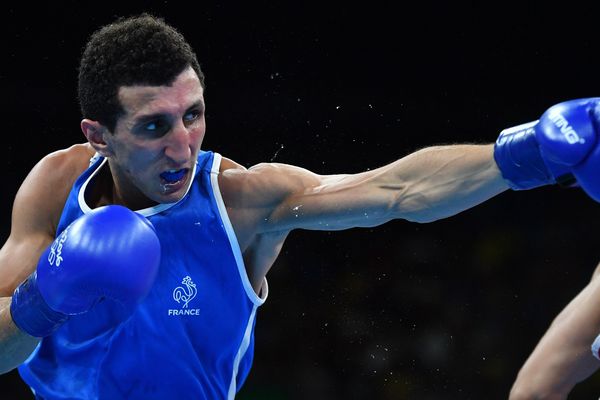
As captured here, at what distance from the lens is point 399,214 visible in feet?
7.93

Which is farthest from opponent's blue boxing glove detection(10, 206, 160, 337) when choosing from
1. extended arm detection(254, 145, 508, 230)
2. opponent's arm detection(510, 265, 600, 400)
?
opponent's arm detection(510, 265, 600, 400)

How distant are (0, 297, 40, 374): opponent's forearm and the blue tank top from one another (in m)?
0.19

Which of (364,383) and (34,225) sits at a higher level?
(34,225)

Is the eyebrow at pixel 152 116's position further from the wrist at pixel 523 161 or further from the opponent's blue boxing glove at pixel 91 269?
the wrist at pixel 523 161

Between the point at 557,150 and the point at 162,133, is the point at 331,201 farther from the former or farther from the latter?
the point at 557,150

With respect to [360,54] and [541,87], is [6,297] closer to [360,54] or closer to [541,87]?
[360,54]

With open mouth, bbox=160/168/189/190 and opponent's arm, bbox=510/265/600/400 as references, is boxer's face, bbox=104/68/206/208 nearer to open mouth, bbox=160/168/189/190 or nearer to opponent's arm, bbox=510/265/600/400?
open mouth, bbox=160/168/189/190

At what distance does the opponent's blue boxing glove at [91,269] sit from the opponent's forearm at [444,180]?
0.63 m

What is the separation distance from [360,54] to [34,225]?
11.7 ft

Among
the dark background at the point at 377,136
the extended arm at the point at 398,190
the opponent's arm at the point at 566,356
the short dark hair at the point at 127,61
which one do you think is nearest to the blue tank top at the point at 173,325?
the extended arm at the point at 398,190

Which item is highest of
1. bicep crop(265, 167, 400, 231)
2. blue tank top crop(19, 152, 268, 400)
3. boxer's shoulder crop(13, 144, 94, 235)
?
bicep crop(265, 167, 400, 231)

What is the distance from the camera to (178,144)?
2436 millimetres

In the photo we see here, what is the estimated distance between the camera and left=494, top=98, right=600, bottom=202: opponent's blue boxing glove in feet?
6.71

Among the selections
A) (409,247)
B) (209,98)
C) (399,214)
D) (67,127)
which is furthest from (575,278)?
(399,214)
